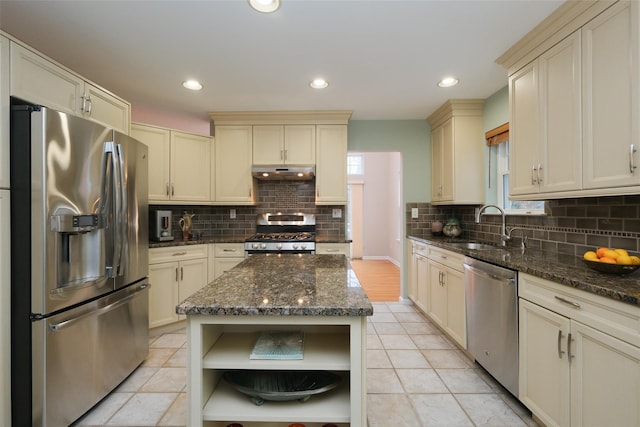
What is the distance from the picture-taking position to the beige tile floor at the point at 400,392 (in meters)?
1.71

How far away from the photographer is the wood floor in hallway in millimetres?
4211

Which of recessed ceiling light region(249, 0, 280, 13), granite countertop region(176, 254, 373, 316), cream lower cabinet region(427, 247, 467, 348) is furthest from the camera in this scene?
cream lower cabinet region(427, 247, 467, 348)

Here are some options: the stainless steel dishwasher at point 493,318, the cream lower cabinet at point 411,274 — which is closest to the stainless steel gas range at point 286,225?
the cream lower cabinet at point 411,274

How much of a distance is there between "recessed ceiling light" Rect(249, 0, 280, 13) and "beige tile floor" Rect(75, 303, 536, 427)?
2.50m

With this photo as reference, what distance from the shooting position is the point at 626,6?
1.35 metres

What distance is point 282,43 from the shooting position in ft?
6.72

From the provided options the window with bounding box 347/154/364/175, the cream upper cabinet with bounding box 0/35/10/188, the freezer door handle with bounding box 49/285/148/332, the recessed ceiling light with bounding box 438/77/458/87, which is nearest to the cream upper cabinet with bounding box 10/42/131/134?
the cream upper cabinet with bounding box 0/35/10/188

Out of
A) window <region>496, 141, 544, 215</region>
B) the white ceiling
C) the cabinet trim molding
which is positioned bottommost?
window <region>496, 141, 544, 215</region>

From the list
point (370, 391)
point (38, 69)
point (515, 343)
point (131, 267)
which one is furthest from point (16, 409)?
point (515, 343)

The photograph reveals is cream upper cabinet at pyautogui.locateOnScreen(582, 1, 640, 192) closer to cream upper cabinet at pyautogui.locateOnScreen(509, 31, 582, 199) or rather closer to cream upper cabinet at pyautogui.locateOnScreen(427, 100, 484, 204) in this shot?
cream upper cabinet at pyautogui.locateOnScreen(509, 31, 582, 199)

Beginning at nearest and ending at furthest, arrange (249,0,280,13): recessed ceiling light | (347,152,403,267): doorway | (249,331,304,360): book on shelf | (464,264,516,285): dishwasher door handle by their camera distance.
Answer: (249,331,304,360): book on shelf
(249,0,280,13): recessed ceiling light
(464,264,516,285): dishwasher door handle
(347,152,403,267): doorway

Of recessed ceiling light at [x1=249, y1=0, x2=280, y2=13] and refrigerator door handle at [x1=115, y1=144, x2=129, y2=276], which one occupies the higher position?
recessed ceiling light at [x1=249, y1=0, x2=280, y2=13]

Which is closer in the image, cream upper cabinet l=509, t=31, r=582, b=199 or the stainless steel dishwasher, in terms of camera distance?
cream upper cabinet l=509, t=31, r=582, b=199

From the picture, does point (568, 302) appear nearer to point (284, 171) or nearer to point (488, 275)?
point (488, 275)
